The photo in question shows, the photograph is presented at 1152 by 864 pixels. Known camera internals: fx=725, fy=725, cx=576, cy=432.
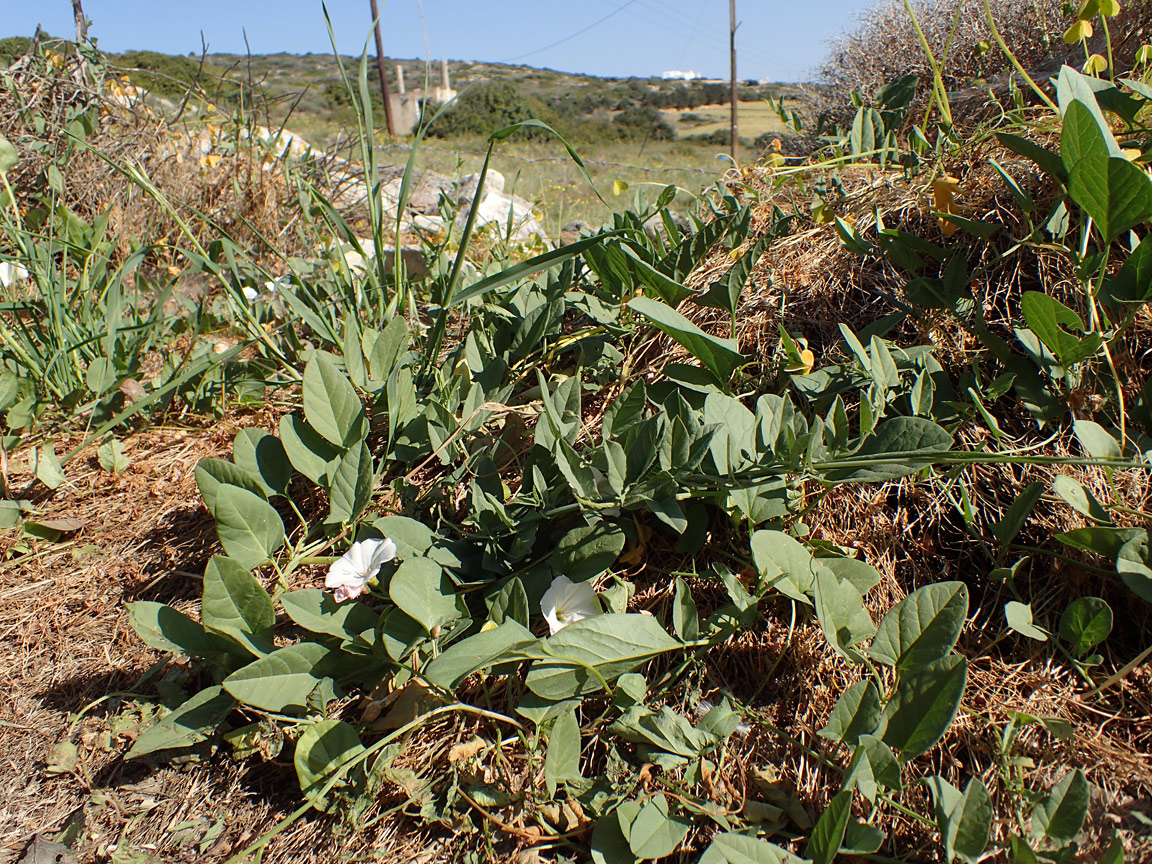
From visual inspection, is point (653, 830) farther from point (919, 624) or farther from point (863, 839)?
point (919, 624)

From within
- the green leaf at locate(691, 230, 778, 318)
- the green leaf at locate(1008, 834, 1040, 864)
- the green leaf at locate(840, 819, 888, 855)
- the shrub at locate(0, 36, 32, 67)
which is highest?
the shrub at locate(0, 36, 32, 67)

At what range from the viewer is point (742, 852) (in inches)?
30.6

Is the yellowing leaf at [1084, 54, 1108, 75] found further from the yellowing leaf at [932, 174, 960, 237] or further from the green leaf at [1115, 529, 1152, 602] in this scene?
the green leaf at [1115, 529, 1152, 602]

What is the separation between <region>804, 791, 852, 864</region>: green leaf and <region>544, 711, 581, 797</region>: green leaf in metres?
0.28

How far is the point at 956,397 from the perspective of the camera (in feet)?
3.84

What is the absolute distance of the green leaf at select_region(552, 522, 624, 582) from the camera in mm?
1039

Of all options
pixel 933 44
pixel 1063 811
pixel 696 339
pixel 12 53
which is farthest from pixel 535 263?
pixel 933 44

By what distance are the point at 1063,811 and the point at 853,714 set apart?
21 centimetres

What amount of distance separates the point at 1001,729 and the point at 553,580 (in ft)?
1.97

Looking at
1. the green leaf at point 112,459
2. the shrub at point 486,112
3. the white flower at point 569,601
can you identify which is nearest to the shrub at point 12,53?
the green leaf at point 112,459

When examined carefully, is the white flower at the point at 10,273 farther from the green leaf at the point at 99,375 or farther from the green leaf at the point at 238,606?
the green leaf at the point at 238,606

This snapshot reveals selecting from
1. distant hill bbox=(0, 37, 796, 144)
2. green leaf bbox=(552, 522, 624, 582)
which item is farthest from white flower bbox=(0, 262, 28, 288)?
distant hill bbox=(0, 37, 796, 144)

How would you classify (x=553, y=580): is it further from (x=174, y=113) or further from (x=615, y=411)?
(x=174, y=113)

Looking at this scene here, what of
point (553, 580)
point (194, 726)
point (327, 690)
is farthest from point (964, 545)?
point (194, 726)
